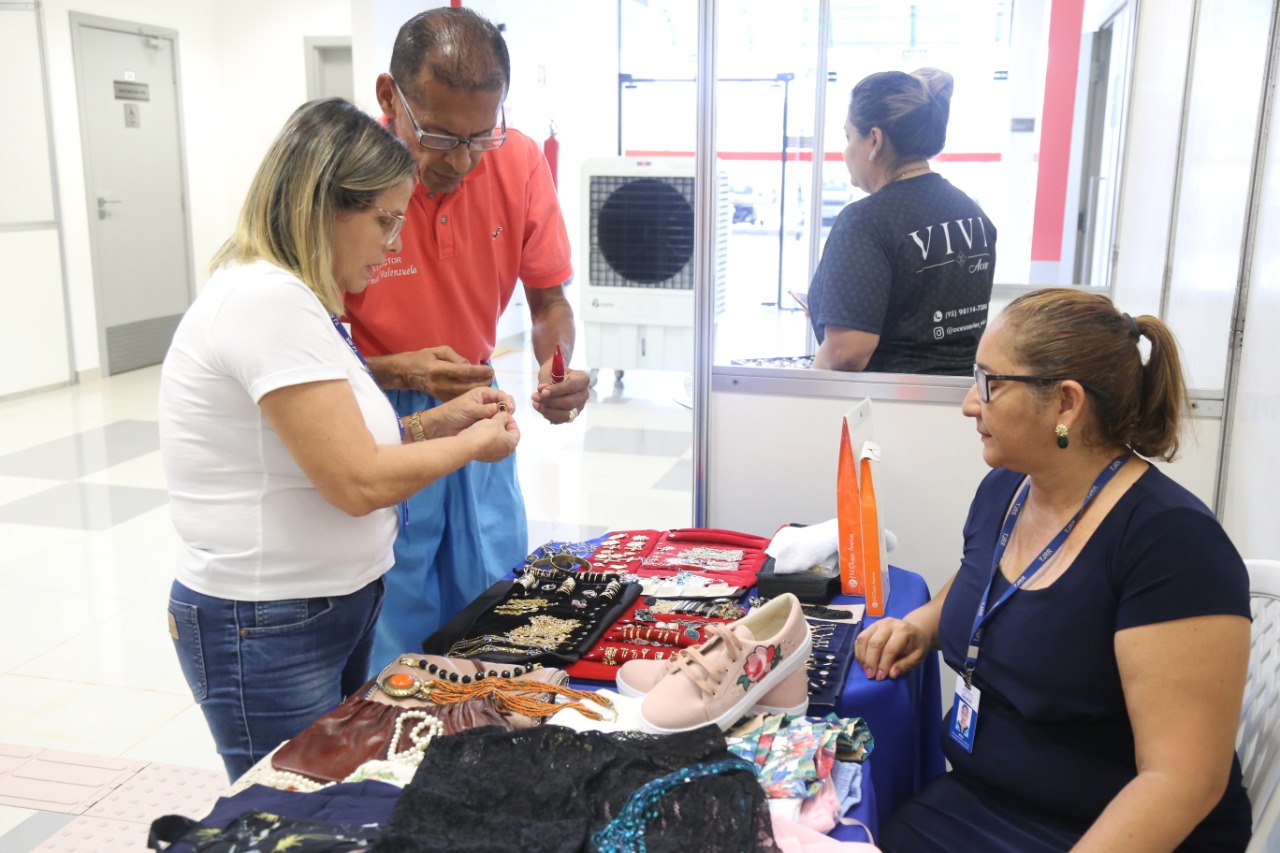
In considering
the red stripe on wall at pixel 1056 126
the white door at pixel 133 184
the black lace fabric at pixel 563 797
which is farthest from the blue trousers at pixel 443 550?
the white door at pixel 133 184

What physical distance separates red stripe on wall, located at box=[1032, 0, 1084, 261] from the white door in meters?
5.91

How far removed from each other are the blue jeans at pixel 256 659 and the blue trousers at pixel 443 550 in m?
0.37

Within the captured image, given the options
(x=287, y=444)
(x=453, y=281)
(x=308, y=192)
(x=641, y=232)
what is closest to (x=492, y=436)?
(x=287, y=444)

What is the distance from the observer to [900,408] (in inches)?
99.4

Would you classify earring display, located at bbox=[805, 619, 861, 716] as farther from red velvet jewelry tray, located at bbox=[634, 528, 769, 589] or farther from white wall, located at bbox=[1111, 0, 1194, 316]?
white wall, located at bbox=[1111, 0, 1194, 316]

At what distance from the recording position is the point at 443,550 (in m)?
2.11

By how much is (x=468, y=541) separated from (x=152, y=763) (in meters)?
1.21

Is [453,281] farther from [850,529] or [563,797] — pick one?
[563,797]

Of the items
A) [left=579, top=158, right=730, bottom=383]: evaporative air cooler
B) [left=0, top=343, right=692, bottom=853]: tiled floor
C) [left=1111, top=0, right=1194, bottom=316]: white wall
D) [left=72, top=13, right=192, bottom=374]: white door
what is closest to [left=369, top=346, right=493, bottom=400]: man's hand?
[left=0, top=343, right=692, bottom=853]: tiled floor

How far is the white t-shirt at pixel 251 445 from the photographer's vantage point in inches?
55.3

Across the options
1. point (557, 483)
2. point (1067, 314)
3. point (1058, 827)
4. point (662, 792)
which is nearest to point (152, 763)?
point (662, 792)

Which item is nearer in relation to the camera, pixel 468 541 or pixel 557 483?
pixel 468 541

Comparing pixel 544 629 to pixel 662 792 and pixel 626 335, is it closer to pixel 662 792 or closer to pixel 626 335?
Answer: pixel 662 792

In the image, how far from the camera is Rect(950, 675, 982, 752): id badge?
5.13ft
